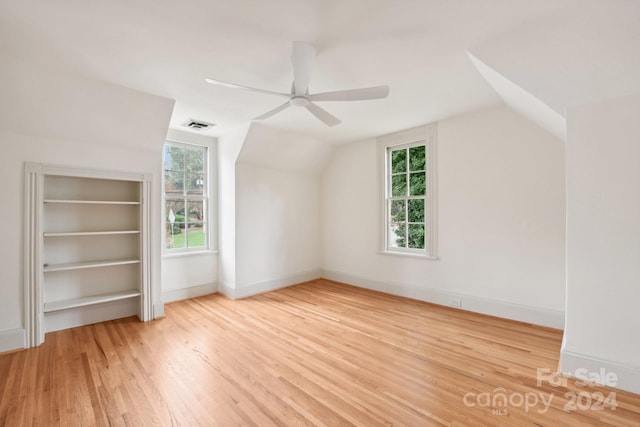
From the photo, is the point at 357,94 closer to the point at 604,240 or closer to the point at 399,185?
the point at 604,240

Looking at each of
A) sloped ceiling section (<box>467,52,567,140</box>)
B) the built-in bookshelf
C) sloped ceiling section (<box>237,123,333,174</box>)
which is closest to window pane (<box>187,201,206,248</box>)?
the built-in bookshelf

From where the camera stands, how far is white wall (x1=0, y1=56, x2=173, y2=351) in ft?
8.37

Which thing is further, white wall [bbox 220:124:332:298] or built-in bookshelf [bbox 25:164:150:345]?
white wall [bbox 220:124:332:298]

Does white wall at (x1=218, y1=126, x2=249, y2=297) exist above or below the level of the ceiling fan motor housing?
below

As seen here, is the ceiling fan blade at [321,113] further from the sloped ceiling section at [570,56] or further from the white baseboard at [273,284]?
the white baseboard at [273,284]

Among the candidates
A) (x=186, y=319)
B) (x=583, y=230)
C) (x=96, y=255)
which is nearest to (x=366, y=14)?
(x=583, y=230)

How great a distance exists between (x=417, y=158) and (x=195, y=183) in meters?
3.55

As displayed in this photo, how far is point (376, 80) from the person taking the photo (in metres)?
2.68

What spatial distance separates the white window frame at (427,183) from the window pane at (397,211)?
0.27 ft

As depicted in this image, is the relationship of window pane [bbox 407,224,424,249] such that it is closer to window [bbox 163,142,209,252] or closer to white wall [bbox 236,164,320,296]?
white wall [bbox 236,164,320,296]

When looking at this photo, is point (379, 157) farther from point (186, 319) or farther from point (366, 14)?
point (186, 319)

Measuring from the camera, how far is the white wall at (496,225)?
3104 millimetres

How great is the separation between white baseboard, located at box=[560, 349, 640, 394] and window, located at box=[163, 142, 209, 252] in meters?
4.61

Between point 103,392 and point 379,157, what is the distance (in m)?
4.33
